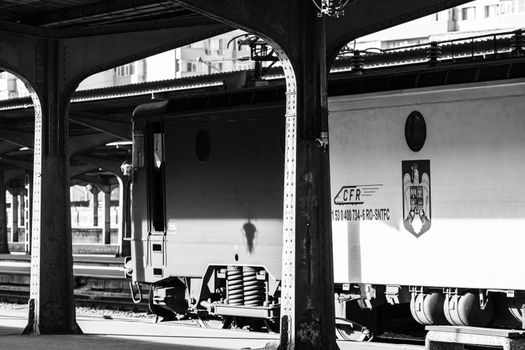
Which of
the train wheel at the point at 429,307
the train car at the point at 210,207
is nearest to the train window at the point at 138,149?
the train car at the point at 210,207

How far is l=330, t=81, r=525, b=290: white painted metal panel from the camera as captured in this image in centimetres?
1257

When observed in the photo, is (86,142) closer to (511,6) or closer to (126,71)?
(511,6)

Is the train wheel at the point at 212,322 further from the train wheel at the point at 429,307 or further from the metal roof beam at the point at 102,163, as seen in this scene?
the metal roof beam at the point at 102,163

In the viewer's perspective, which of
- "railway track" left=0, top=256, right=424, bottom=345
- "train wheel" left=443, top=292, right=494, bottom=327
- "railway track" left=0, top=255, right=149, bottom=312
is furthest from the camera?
"railway track" left=0, top=255, right=149, bottom=312

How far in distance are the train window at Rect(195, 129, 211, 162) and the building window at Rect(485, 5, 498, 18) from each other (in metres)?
64.0

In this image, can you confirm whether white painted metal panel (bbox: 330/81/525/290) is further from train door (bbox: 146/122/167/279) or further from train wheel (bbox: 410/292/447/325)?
train door (bbox: 146/122/167/279)

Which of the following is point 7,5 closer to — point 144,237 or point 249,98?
point 249,98

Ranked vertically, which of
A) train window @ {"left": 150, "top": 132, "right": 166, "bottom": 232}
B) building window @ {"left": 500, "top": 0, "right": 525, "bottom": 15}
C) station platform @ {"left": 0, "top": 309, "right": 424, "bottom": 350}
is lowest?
station platform @ {"left": 0, "top": 309, "right": 424, "bottom": 350}

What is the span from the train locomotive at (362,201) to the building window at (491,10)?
63564mm

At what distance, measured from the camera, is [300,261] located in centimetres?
1090

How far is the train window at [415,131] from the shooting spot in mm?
13375

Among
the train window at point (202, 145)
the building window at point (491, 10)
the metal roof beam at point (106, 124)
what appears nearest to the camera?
the train window at point (202, 145)

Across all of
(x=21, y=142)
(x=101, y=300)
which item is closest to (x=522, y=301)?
(x=101, y=300)

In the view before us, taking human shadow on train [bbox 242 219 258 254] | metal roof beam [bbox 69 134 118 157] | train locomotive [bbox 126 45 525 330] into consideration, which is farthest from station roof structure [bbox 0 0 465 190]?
metal roof beam [bbox 69 134 118 157]
